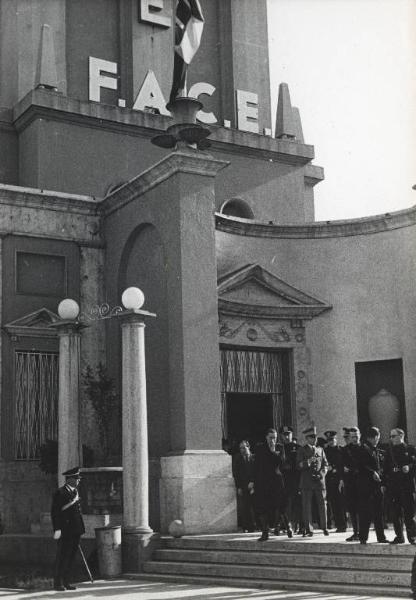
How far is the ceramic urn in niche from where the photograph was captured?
22031 millimetres

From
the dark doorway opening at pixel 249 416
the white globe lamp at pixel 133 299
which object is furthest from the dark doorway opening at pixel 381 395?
the white globe lamp at pixel 133 299

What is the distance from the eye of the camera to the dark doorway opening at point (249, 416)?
864 inches

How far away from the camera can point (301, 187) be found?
26609mm

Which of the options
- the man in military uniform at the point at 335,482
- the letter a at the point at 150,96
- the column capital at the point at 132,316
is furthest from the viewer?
the letter a at the point at 150,96

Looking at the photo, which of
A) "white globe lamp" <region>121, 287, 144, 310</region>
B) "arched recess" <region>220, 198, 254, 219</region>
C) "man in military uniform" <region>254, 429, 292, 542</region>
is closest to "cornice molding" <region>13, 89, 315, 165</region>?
"arched recess" <region>220, 198, 254, 219</region>

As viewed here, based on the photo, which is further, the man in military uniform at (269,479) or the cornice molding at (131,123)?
the cornice molding at (131,123)

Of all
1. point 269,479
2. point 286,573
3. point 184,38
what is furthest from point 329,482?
point 184,38

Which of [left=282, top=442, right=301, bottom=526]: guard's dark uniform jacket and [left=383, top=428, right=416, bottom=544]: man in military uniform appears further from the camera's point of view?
[left=282, top=442, right=301, bottom=526]: guard's dark uniform jacket

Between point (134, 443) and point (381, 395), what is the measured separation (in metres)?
8.96

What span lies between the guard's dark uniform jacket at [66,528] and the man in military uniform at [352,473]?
404 centimetres

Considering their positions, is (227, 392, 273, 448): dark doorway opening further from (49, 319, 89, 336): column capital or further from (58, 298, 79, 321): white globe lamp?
(58, 298, 79, 321): white globe lamp

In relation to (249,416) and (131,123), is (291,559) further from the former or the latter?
(131,123)

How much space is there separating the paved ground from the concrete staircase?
275 mm

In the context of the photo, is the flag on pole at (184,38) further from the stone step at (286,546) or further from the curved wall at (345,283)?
the stone step at (286,546)
